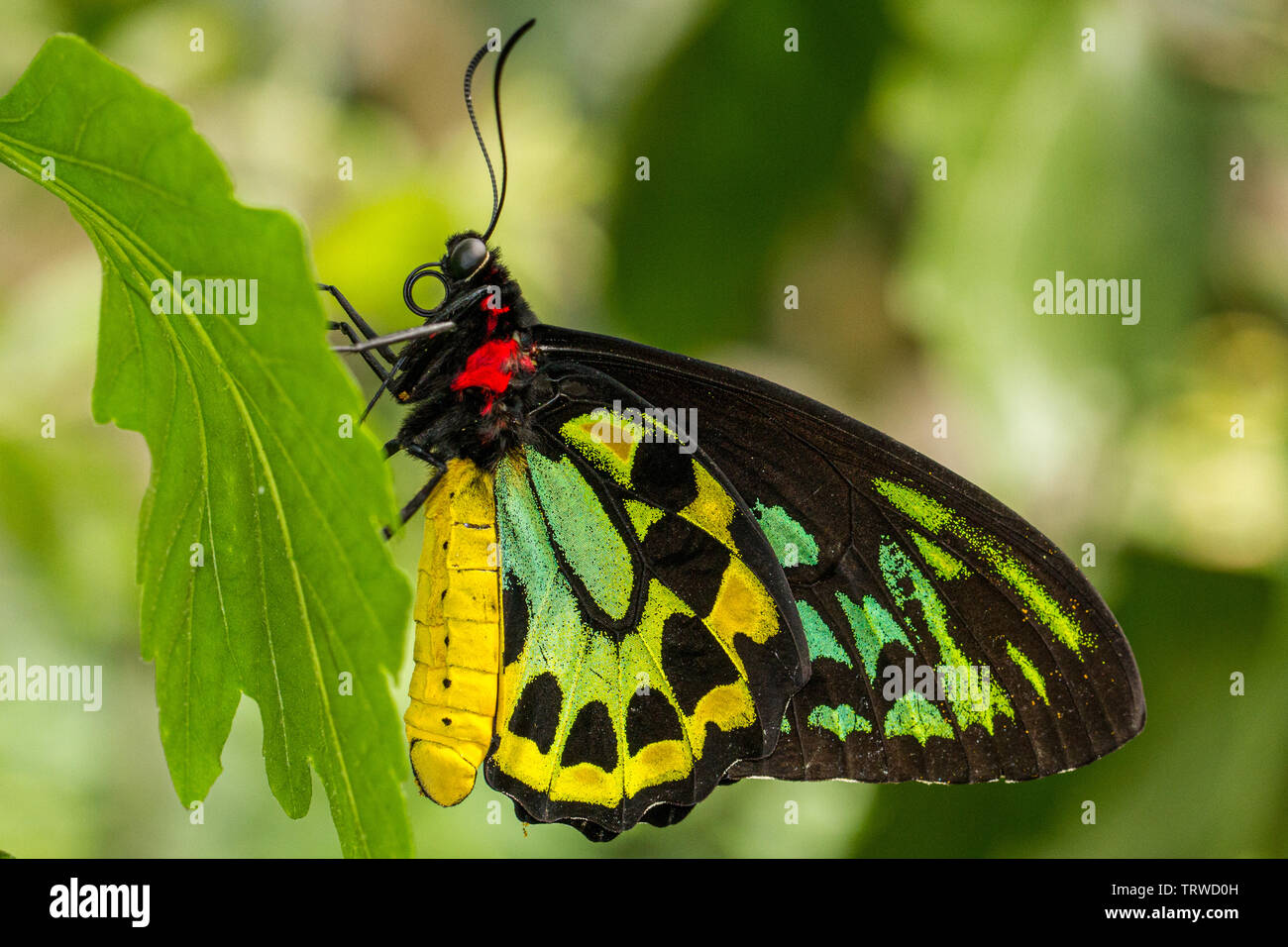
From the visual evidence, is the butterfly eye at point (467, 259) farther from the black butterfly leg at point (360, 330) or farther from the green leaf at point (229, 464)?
the green leaf at point (229, 464)

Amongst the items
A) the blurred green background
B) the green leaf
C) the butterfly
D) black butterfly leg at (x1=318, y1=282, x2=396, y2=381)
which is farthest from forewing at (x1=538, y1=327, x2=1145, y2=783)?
the green leaf

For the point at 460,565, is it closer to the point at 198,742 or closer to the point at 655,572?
the point at 655,572

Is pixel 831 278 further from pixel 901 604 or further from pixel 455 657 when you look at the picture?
pixel 455 657

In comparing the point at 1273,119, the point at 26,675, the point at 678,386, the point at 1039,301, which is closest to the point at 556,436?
the point at 678,386

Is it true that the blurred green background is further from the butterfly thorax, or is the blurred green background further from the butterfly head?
the butterfly head

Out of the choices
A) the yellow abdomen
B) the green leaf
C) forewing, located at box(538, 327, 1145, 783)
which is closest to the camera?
the green leaf

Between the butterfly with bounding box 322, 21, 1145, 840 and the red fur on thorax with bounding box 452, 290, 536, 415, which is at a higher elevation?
the red fur on thorax with bounding box 452, 290, 536, 415

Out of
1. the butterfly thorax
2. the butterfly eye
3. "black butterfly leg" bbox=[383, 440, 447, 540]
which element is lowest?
"black butterfly leg" bbox=[383, 440, 447, 540]
